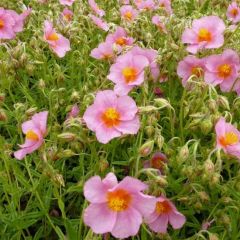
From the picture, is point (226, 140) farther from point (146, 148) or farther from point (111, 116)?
point (111, 116)

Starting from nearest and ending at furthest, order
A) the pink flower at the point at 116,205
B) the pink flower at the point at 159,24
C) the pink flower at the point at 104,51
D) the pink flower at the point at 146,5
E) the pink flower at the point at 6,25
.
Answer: the pink flower at the point at 116,205, the pink flower at the point at 104,51, the pink flower at the point at 6,25, the pink flower at the point at 159,24, the pink flower at the point at 146,5

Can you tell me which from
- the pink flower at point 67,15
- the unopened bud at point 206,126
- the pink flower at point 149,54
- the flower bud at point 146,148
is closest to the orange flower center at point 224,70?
the pink flower at point 149,54

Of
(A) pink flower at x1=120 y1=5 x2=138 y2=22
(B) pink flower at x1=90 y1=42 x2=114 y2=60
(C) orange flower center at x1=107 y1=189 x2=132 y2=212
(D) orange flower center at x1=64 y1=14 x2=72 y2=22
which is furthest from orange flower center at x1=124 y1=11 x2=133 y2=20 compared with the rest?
(C) orange flower center at x1=107 y1=189 x2=132 y2=212

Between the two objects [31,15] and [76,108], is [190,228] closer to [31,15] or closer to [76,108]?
[76,108]

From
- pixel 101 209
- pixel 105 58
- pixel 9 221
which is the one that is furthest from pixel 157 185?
pixel 105 58

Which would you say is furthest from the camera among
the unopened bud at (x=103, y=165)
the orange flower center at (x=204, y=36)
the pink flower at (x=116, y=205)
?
the orange flower center at (x=204, y=36)

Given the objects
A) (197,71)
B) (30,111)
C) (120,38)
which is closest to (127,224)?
(30,111)

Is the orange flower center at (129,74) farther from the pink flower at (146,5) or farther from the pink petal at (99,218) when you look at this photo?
the pink flower at (146,5)

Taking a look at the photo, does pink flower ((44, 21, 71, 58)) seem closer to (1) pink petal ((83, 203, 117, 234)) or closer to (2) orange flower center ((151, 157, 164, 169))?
(2) orange flower center ((151, 157, 164, 169))
